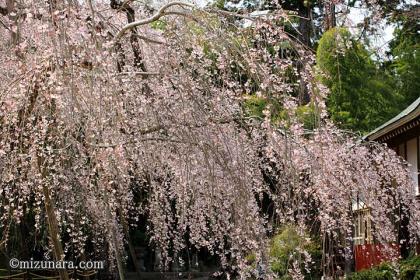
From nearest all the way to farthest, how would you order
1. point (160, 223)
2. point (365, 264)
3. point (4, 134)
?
point (4, 134)
point (160, 223)
point (365, 264)

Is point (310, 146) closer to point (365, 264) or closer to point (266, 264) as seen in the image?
point (266, 264)

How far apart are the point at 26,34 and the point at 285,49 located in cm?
171

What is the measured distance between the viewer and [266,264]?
488cm

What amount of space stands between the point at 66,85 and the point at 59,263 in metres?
2.00

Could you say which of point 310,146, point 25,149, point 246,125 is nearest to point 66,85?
point 25,149

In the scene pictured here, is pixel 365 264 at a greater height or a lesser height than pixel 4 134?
lesser

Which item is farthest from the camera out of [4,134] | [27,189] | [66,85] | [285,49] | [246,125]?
[27,189]

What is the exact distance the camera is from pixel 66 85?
3.85 m

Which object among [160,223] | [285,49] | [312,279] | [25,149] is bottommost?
[312,279]

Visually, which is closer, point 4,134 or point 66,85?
point 66,85

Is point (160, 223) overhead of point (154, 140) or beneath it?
beneath

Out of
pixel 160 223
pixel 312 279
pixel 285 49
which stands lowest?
pixel 312 279

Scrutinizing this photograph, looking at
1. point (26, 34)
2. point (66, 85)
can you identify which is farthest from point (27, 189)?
point (66, 85)

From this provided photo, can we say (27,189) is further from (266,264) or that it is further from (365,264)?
(365,264)
